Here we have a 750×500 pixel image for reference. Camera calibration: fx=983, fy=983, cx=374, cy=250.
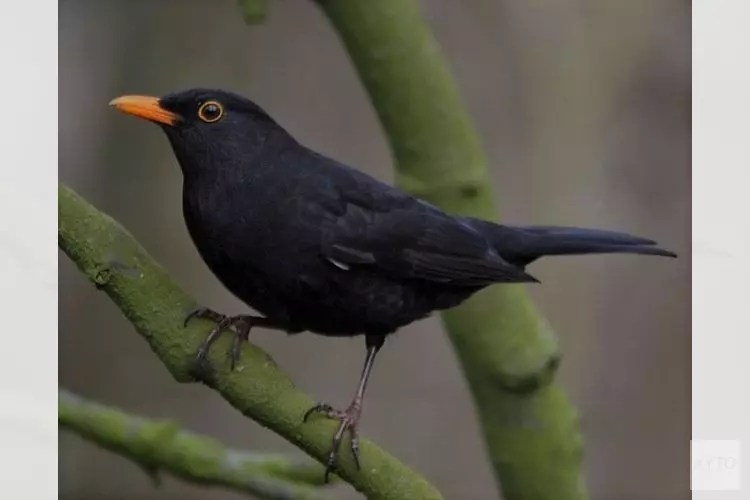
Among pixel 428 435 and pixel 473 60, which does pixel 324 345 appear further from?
pixel 473 60

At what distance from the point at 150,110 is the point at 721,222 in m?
0.78

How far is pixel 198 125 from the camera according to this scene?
1260 mm

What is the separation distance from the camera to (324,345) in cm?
129

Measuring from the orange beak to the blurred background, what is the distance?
0.13 feet

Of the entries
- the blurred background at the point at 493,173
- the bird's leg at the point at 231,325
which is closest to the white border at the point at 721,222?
the blurred background at the point at 493,173

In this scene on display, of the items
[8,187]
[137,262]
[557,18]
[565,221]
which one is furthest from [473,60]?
[8,187]

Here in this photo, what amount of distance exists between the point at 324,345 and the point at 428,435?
19 cm

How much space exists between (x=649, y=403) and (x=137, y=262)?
706 millimetres

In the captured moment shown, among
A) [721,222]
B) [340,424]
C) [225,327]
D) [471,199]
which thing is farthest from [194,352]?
[721,222]

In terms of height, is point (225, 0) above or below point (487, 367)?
above

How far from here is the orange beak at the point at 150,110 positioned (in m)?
1.25

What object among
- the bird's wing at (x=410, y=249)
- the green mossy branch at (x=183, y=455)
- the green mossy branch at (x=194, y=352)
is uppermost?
the bird's wing at (x=410, y=249)

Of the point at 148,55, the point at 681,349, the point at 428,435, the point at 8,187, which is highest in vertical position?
the point at 148,55

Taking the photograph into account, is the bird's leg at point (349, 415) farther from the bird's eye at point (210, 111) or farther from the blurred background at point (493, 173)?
the bird's eye at point (210, 111)
